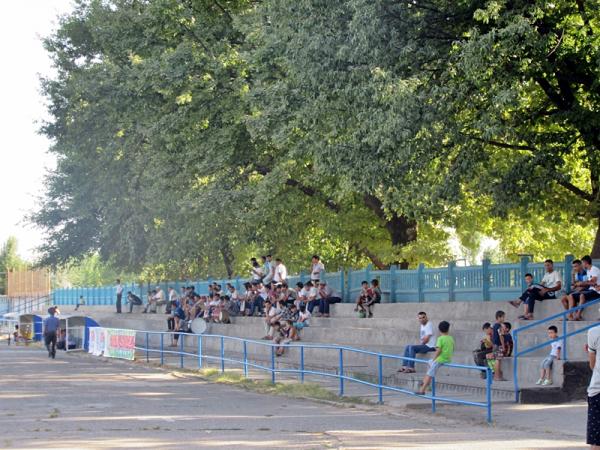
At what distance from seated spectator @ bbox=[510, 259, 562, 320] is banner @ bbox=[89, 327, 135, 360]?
14563mm

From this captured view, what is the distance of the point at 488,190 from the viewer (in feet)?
83.7

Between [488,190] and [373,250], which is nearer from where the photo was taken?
[488,190]

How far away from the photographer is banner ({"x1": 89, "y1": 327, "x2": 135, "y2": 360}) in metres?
34.7

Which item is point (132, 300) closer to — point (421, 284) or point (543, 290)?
point (421, 284)

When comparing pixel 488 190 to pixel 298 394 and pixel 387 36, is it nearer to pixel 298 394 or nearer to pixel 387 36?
pixel 387 36

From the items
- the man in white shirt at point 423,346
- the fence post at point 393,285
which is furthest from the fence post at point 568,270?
the fence post at point 393,285

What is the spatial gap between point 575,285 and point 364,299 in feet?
32.2

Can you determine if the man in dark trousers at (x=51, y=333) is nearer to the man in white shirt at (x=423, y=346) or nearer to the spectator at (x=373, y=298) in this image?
the spectator at (x=373, y=298)

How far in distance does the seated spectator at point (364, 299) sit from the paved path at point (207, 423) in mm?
7363

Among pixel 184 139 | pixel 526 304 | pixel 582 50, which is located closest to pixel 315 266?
pixel 184 139

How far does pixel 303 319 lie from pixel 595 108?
452 inches

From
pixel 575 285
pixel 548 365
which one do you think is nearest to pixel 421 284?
pixel 575 285

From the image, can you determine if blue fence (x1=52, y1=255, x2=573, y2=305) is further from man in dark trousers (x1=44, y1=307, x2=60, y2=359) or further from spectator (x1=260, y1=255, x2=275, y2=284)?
man in dark trousers (x1=44, y1=307, x2=60, y2=359)

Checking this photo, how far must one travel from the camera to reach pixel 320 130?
27.2m
